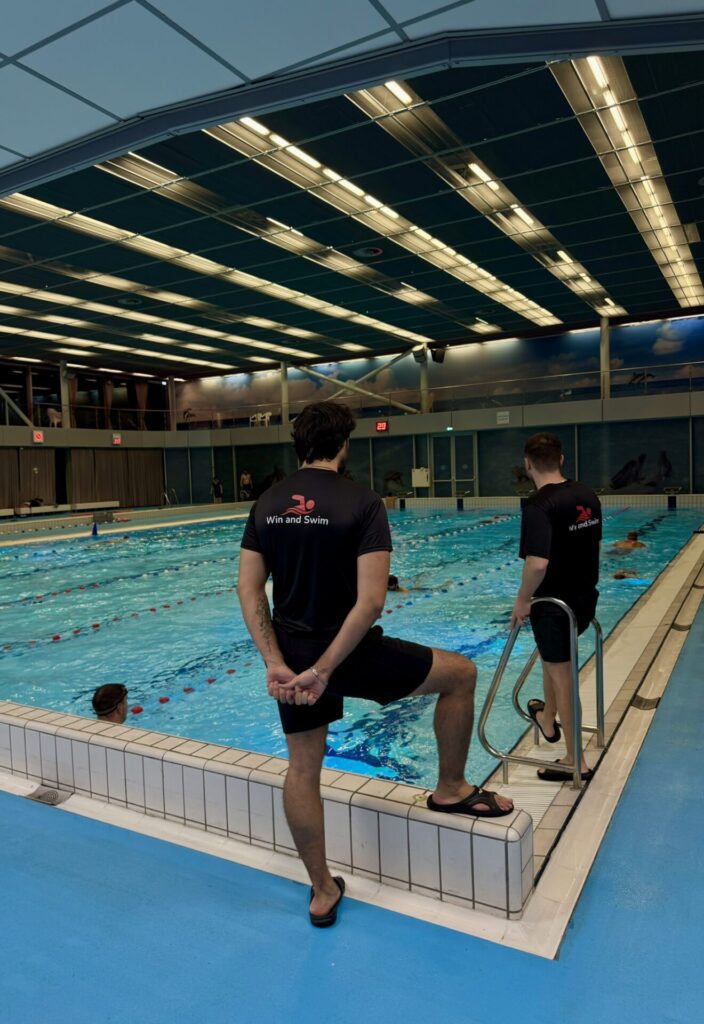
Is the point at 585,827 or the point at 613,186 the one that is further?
the point at 613,186

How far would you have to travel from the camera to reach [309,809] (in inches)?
82.4

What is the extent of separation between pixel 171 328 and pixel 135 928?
773 inches

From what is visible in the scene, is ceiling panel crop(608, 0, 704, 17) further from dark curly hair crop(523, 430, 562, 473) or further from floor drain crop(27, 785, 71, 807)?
floor drain crop(27, 785, 71, 807)

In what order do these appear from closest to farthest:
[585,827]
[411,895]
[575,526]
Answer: [411,895]
[585,827]
[575,526]

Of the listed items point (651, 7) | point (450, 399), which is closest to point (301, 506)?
point (651, 7)

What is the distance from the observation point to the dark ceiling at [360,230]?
827cm

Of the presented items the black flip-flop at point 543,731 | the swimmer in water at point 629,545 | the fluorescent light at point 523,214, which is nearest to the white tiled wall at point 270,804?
the black flip-flop at point 543,731

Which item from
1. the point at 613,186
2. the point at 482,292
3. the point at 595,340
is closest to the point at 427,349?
the point at 595,340

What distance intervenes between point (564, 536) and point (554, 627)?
1.27 ft

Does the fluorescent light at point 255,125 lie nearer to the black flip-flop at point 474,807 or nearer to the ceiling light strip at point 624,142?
the ceiling light strip at point 624,142

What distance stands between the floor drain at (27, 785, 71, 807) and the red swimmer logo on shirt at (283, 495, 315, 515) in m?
1.82

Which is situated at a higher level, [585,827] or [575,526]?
[575,526]

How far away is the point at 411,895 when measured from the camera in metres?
2.22

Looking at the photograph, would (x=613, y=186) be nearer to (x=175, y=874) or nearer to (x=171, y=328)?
(x=175, y=874)
